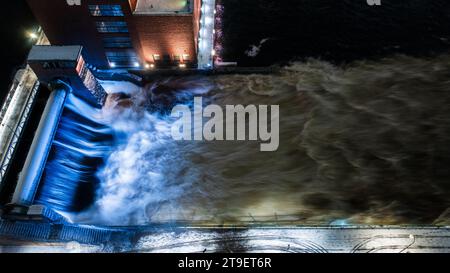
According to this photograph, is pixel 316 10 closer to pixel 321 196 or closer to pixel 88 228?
pixel 321 196

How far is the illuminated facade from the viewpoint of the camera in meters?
49.0

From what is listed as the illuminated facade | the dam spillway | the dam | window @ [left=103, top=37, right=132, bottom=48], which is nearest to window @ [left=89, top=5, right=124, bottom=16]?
the illuminated facade

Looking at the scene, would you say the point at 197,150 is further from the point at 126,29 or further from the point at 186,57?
the point at 126,29

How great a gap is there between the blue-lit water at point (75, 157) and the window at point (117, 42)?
8456 millimetres

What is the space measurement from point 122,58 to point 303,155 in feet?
94.0

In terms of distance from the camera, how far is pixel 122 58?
5594 centimetres

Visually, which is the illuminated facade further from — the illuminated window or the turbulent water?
the turbulent water

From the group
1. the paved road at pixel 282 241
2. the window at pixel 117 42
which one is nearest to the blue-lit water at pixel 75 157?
the paved road at pixel 282 241

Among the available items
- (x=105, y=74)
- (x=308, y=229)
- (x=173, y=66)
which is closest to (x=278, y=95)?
(x=173, y=66)

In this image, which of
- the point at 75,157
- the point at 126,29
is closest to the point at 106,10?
the point at 126,29

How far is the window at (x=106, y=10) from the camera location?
158 feet

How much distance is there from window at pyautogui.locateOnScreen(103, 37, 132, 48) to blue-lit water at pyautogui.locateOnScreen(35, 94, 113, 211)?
846cm

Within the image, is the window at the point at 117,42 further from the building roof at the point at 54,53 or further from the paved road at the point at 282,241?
the paved road at the point at 282,241

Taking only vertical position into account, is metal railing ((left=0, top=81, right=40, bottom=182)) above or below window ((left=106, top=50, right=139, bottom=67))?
below
